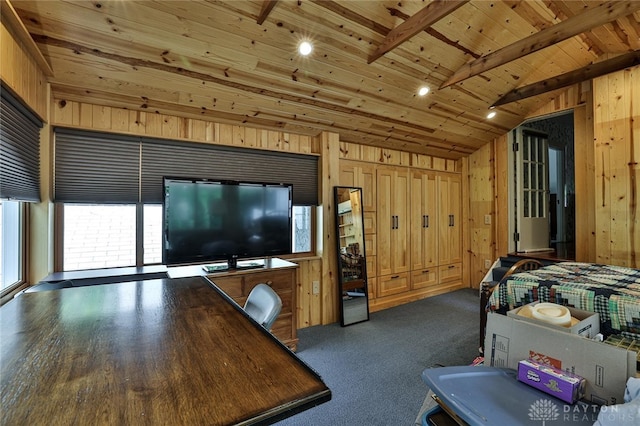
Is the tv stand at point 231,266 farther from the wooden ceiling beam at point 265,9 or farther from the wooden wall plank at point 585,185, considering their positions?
the wooden wall plank at point 585,185

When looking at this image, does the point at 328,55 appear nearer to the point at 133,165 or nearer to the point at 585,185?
the point at 133,165

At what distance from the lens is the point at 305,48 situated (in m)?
2.44

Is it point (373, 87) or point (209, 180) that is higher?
point (373, 87)

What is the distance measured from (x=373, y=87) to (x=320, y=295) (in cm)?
248

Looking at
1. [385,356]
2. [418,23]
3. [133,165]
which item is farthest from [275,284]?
[418,23]

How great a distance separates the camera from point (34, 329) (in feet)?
3.19

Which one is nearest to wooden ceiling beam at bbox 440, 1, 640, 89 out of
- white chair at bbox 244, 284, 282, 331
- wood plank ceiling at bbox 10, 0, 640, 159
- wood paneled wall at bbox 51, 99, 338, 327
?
wood plank ceiling at bbox 10, 0, 640, 159

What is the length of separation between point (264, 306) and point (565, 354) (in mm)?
1325

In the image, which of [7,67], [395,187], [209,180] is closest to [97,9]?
[7,67]

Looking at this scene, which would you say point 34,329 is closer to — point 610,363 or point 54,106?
point 610,363

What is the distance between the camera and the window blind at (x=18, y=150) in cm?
158

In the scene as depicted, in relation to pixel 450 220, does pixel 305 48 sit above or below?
above

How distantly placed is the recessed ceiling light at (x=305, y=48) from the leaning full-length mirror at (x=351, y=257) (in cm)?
159

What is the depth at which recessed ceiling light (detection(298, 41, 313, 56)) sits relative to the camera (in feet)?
7.90
